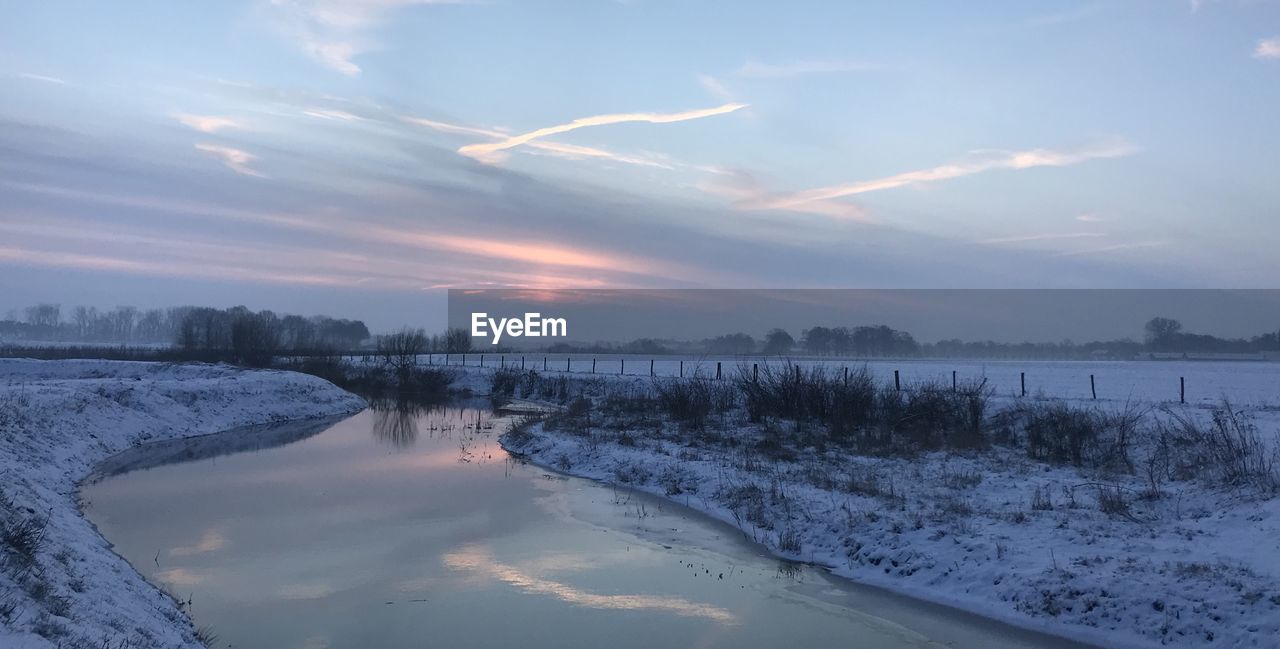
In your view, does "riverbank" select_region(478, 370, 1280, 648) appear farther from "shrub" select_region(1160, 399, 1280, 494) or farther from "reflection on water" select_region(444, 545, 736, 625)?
"reflection on water" select_region(444, 545, 736, 625)

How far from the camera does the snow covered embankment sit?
7.11 metres

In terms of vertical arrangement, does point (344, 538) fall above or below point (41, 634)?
below

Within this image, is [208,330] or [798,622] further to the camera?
[208,330]

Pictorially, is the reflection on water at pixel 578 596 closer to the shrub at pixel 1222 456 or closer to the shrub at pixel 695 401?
the shrub at pixel 1222 456

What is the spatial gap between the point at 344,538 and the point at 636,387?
31313 mm

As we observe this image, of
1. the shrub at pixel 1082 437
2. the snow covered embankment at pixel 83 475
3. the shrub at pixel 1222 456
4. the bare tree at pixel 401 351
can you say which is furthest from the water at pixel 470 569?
the bare tree at pixel 401 351

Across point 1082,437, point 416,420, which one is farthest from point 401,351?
point 1082,437

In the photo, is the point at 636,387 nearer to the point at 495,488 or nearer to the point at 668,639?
the point at 495,488

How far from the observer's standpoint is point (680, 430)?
26.2m

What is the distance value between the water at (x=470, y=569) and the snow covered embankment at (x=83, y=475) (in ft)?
2.64

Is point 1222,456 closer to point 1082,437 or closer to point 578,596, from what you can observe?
point 1082,437

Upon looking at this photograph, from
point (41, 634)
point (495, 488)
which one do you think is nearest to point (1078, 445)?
point (495, 488)

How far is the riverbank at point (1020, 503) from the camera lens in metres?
9.31

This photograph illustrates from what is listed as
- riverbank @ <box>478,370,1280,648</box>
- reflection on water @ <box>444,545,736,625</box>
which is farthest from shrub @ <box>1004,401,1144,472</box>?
reflection on water @ <box>444,545,736,625</box>
